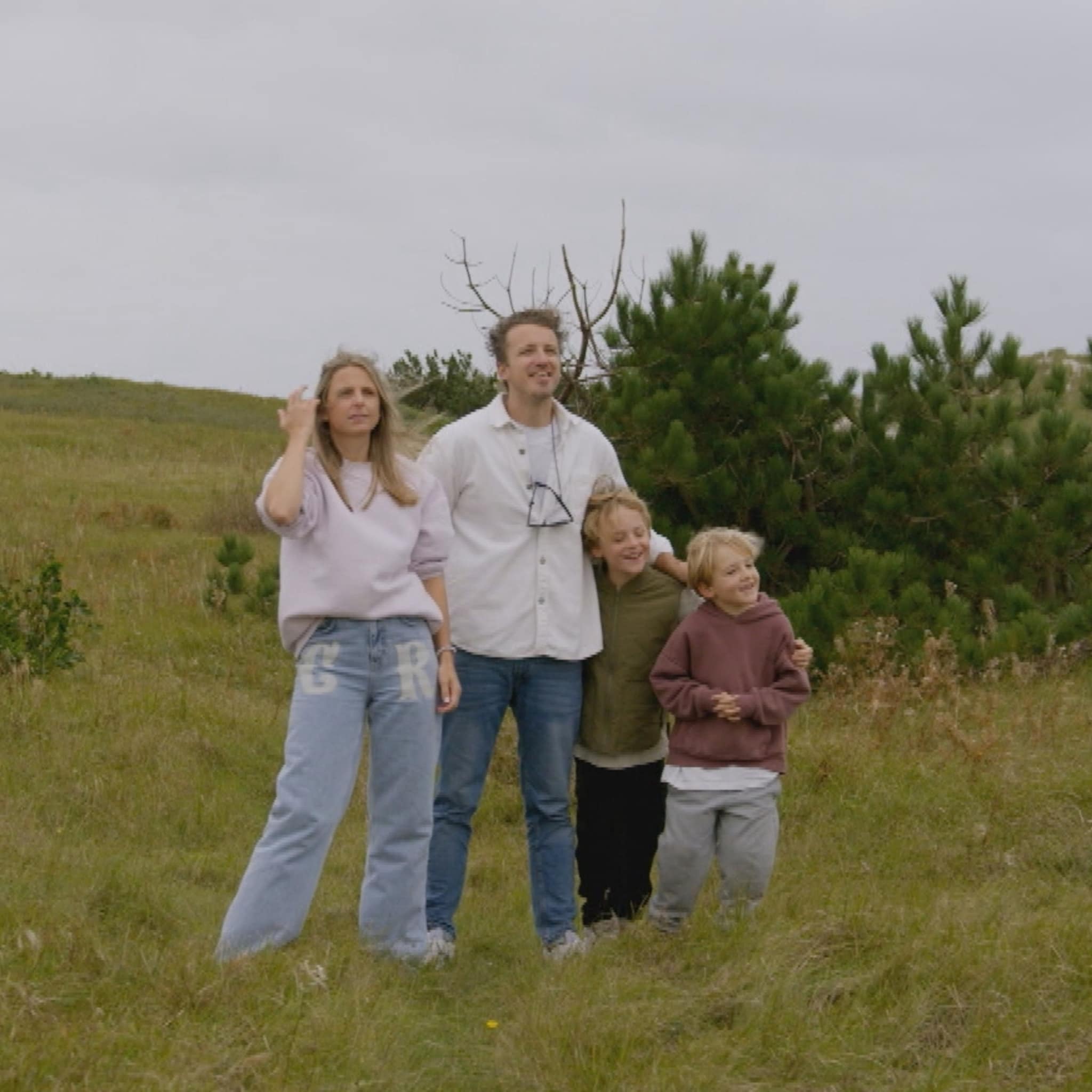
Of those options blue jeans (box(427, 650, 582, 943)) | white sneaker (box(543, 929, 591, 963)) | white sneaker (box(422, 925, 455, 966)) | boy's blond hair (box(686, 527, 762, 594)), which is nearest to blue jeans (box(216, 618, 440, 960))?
white sneaker (box(422, 925, 455, 966))

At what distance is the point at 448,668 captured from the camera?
4.57 m

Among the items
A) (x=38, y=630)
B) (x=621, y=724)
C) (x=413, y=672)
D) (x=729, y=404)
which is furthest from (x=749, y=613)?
(x=729, y=404)

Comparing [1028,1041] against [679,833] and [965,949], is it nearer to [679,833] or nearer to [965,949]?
[965,949]

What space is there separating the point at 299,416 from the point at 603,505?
101cm

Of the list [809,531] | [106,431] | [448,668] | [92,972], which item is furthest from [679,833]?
[106,431]

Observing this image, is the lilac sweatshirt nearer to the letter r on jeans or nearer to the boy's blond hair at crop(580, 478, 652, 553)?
the letter r on jeans

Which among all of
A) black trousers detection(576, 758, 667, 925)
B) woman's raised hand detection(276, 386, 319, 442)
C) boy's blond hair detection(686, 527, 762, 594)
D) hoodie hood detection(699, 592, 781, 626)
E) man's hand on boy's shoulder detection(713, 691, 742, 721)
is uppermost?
woman's raised hand detection(276, 386, 319, 442)

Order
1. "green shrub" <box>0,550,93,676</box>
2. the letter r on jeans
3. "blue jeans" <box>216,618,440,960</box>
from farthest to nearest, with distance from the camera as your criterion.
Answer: "green shrub" <box>0,550,93,676</box> < the letter r on jeans < "blue jeans" <box>216,618,440,960</box>

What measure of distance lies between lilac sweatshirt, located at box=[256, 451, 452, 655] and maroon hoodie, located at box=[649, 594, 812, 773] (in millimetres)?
746

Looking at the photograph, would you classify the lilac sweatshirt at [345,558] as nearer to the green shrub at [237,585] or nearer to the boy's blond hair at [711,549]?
the boy's blond hair at [711,549]

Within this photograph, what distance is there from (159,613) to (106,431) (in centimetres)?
1488

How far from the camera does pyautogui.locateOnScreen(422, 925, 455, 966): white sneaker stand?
4.71 m

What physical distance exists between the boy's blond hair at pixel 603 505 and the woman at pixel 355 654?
50 centimetres

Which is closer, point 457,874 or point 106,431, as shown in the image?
point 457,874
